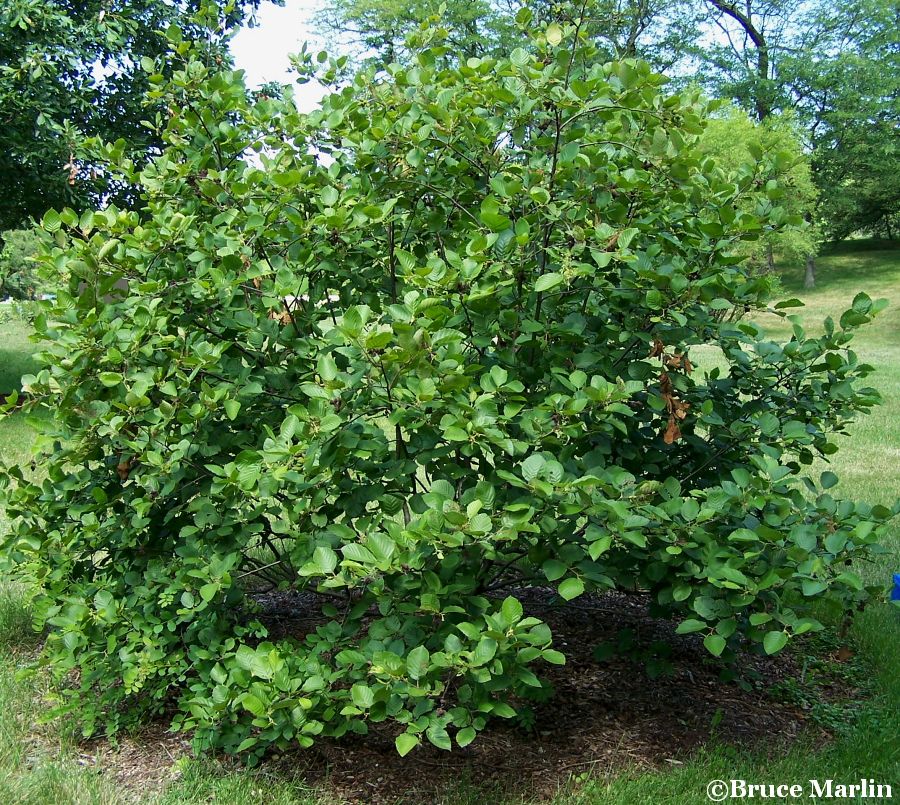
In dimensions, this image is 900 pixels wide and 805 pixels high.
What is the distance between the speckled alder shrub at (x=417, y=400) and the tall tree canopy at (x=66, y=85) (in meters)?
5.72

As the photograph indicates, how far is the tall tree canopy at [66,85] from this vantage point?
28.0 feet

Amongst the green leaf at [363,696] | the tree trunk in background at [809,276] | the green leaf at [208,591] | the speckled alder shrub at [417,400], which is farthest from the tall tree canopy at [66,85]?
the tree trunk in background at [809,276]

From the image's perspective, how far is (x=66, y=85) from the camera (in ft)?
30.1

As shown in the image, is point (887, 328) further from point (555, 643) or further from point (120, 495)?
point (120, 495)

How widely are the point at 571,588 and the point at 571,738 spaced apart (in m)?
1.16

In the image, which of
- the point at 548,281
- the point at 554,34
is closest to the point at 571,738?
the point at 548,281

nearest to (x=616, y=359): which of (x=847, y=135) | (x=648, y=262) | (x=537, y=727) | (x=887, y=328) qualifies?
(x=648, y=262)

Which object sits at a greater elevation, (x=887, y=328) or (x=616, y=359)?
(x=616, y=359)

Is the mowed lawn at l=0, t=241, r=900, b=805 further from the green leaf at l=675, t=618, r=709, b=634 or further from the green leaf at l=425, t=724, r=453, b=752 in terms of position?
the green leaf at l=675, t=618, r=709, b=634

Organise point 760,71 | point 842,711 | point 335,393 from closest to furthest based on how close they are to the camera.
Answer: point 335,393 < point 842,711 < point 760,71

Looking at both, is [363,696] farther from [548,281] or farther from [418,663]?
[548,281]

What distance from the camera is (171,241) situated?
124 inches

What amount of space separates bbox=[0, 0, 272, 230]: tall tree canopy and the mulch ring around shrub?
21.7ft

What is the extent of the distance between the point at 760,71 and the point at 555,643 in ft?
144
